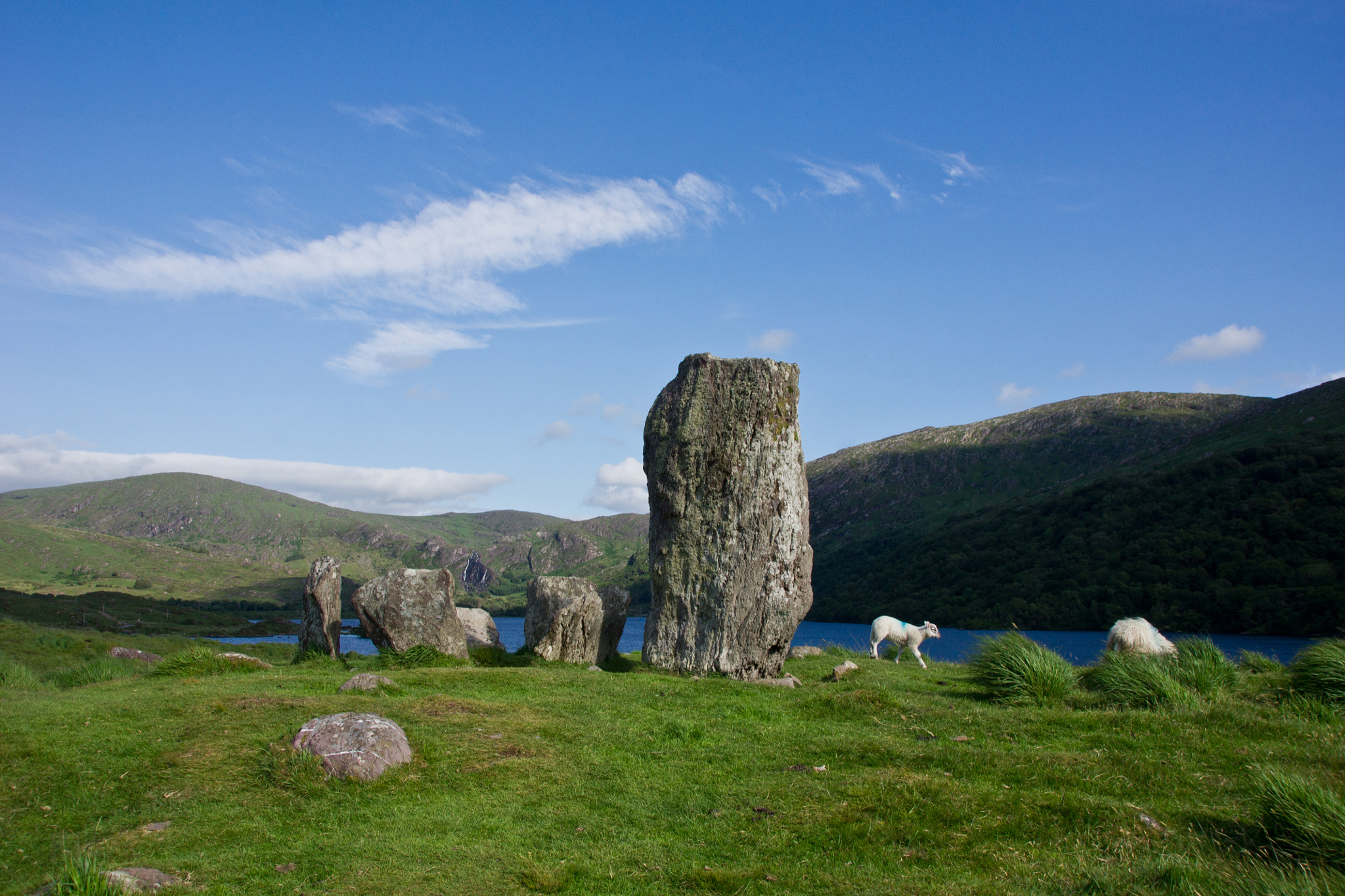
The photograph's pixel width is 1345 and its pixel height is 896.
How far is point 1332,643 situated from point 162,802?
1810 centimetres

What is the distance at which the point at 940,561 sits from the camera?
12538 centimetres

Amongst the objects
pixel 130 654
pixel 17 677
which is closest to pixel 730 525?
pixel 17 677

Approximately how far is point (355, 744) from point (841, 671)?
12.1 metres

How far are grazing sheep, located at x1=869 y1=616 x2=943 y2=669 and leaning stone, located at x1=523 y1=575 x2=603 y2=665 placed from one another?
28.4 ft

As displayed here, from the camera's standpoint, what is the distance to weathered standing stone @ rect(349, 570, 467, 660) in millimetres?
19828

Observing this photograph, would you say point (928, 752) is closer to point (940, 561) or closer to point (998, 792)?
point (998, 792)

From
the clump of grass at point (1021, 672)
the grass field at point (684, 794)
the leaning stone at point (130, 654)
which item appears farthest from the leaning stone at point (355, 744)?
the leaning stone at point (130, 654)

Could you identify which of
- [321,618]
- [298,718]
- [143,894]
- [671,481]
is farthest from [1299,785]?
[321,618]

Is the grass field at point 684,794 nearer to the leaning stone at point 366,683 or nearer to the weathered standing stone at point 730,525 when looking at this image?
the leaning stone at point 366,683

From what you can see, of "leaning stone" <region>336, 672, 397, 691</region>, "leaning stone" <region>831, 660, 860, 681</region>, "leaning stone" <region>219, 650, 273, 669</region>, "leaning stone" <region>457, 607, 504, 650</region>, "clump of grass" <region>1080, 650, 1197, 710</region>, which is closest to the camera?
"clump of grass" <region>1080, 650, 1197, 710</region>

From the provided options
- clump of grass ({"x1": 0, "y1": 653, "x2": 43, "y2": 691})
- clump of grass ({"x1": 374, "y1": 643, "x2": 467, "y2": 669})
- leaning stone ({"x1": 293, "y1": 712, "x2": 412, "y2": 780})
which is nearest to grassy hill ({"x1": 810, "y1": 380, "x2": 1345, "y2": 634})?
clump of grass ({"x1": 374, "y1": 643, "x2": 467, "y2": 669})

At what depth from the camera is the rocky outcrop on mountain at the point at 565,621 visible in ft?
65.4

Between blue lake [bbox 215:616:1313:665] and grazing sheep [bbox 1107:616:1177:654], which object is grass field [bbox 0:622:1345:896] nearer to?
grazing sheep [bbox 1107:616:1177:654]

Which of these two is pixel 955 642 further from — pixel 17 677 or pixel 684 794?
pixel 17 677
